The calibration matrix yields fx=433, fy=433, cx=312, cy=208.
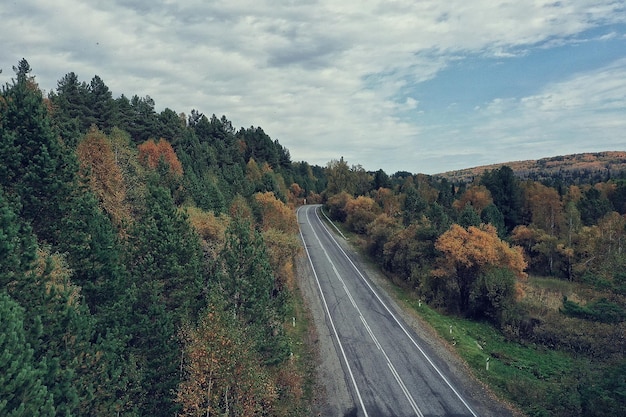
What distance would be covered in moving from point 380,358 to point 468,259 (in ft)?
47.6

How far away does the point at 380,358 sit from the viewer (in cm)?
3003

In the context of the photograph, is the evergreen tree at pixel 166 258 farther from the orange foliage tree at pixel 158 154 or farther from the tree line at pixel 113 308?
the orange foliage tree at pixel 158 154

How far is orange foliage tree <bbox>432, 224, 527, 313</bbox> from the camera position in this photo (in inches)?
1529

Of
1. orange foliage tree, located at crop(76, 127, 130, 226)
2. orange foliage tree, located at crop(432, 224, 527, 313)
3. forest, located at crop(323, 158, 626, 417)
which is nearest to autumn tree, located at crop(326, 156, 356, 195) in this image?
forest, located at crop(323, 158, 626, 417)

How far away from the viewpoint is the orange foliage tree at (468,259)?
38.8 metres

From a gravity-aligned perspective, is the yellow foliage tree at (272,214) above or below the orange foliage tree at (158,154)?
below

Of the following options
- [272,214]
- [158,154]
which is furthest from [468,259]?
[158,154]

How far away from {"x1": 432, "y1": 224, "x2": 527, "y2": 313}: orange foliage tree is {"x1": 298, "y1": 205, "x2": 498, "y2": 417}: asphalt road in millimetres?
6836

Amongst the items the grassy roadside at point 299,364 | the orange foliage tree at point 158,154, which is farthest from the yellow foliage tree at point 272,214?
the orange foliage tree at point 158,154

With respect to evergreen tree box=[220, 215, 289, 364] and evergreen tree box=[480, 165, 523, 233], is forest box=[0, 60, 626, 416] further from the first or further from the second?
evergreen tree box=[480, 165, 523, 233]

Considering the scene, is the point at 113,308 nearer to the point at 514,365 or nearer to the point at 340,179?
the point at 514,365

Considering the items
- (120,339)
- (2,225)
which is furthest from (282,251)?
(2,225)

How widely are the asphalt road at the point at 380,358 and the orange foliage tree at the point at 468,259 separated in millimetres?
6836

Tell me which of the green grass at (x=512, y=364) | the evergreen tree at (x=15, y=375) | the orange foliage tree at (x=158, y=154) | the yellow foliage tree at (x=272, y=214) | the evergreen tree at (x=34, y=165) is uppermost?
the orange foliage tree at (x=158, y=154)
